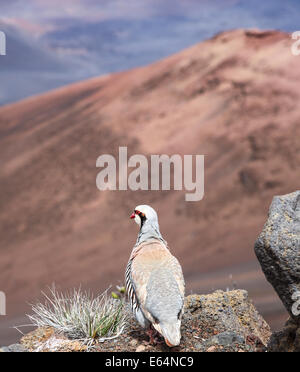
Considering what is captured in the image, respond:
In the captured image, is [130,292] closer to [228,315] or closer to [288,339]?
[288,339]

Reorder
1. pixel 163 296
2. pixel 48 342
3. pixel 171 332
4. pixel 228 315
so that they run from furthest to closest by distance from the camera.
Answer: pixel 228 315 → pixel 48 342 → pixel 163 296 → pixel 171 332

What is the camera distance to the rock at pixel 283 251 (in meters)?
6.77

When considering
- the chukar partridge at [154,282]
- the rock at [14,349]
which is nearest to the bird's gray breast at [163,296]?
the chukar partridge at [154,282]

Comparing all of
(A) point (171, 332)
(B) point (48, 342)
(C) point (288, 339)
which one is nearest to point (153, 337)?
(A) point (171, 332)

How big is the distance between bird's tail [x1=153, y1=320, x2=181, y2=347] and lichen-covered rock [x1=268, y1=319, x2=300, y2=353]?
4.45ft

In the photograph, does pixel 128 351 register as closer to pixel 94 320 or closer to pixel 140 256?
pixel 94 320

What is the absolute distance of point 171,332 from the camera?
6.71 metres

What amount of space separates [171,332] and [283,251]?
5.09ft

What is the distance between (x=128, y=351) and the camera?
306 inches

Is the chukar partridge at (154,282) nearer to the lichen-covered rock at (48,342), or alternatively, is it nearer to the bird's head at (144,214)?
the bird's head at (144,214)

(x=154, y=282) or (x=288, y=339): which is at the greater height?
(x=154, y=282)

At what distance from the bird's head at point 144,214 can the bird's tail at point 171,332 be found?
1439mm

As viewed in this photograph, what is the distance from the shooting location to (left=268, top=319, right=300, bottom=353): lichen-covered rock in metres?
6.98
